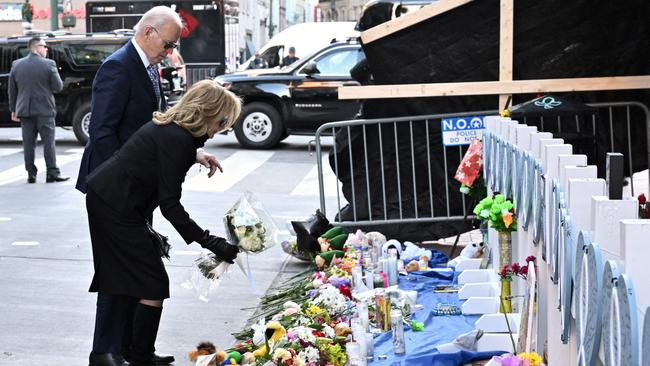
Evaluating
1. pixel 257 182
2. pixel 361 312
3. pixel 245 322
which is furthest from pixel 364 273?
pixel 257 182

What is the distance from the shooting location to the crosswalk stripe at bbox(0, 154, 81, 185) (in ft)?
54.3

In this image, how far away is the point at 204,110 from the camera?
588cm

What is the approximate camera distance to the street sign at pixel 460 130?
983 centimetres

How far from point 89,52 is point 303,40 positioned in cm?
1280

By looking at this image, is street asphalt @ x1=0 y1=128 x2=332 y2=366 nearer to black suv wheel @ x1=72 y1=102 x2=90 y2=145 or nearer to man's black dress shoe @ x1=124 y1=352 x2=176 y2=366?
man's black dress shoe @ x1=124 y1=352 x2=176 y2=366

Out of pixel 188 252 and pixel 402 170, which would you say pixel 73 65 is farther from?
pixel 402 170

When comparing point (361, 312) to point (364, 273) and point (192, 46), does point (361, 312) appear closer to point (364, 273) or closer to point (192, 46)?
point (364, 273)

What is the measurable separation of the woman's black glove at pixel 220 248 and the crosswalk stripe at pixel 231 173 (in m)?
8.96

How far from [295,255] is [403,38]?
2.08 meters

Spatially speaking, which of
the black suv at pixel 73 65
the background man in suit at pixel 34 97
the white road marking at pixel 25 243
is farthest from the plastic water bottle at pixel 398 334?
the black suv at pixel 73 65

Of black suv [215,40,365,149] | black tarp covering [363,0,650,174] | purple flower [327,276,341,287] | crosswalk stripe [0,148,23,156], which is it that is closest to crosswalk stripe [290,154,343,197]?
black suv [215,40,365,149]

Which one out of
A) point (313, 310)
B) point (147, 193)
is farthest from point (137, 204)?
point (313, 310)

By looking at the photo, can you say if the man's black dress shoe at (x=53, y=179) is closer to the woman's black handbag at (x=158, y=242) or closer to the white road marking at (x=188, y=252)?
the white road marking at (x=188, y=252)

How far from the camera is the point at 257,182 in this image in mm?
16422
